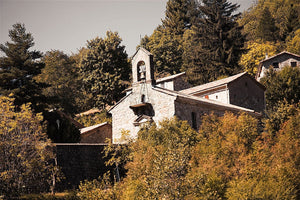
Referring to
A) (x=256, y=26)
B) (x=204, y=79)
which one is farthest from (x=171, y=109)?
(x=256, y=26)

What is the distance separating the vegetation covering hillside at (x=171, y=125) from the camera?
15.8 metres

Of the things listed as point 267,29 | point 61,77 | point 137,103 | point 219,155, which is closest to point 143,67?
point 137,103

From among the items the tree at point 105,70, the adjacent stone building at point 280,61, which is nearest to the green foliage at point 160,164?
the tree at point 105,70

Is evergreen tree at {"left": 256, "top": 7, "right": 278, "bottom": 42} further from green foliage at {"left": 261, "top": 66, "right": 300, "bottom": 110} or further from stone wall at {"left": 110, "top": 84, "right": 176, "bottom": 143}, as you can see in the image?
A: stone wall at {"left": 110, "top": 84, "right": 176, "bottom": 143}

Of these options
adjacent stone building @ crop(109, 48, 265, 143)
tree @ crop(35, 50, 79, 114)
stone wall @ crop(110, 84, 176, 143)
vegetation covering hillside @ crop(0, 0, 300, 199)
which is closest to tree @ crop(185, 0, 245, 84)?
vegetation covering hillside @ crop(0, 0, 300, 199)

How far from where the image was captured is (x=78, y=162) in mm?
19844

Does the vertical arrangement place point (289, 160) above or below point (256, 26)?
below

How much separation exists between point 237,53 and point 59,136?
29434mm

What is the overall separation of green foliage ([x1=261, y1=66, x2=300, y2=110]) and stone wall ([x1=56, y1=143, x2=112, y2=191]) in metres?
23.2

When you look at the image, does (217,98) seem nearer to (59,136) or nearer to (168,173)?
(59,136)

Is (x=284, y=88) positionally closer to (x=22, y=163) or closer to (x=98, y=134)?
(x=98, y=134)

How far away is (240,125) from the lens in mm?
20906

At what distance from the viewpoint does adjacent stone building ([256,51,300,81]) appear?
162 feet

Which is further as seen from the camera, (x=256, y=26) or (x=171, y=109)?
(x=256, y=26)
